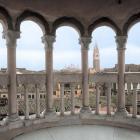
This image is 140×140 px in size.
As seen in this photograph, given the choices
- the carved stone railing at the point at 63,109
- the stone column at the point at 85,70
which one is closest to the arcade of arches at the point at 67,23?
the stone column at the point at 85,70

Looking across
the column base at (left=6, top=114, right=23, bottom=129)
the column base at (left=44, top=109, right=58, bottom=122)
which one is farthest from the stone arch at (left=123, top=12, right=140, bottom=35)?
the column base at (left=6, top=114, right=23, bottom=129)

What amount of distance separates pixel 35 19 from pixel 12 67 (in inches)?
95.9

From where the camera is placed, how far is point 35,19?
12.7 m

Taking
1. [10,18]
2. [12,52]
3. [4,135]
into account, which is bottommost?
[4,135]

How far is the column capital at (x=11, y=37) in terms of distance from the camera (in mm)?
11766

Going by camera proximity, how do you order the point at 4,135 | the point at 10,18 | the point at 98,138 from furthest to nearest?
the point at 10,18, the point at 4,135, the point at 98,138

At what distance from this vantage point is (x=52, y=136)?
28.9 ft

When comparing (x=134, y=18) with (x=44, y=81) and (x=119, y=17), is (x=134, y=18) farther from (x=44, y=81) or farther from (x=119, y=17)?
(x=44, y=81)

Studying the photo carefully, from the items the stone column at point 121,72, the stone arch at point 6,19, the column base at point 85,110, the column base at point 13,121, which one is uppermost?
the stone arch at point 6,19

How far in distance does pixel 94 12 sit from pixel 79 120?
4.98 m

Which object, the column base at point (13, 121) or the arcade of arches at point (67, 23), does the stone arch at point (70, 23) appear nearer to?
the arcade of arches at point (67, 23)

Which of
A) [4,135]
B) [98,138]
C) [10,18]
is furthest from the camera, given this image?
[10,18]

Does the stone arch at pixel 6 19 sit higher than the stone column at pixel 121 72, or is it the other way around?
the stone arch at pixel 6 19

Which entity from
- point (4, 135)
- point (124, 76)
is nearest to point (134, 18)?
point (124, 76)
